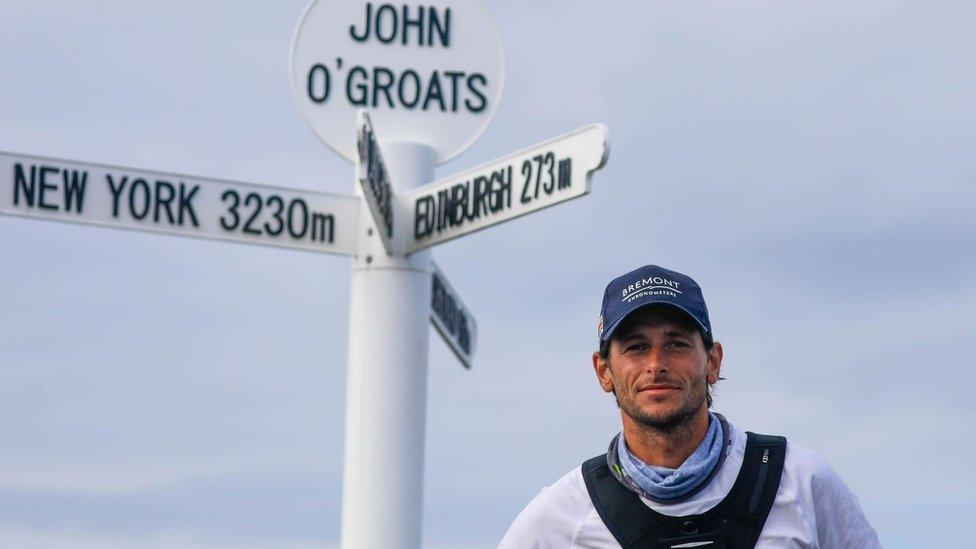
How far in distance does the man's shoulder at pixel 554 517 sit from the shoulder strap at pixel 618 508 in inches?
1.0

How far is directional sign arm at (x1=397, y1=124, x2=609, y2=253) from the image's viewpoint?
265 inches

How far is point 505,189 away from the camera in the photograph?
23.4 feet

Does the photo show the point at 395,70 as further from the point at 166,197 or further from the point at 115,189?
the point at 115,189

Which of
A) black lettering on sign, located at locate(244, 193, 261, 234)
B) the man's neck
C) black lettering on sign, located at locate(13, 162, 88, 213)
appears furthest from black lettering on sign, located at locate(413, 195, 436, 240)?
the man's neck

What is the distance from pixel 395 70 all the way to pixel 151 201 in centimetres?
153

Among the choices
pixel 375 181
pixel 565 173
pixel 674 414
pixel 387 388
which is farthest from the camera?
pixel 387 388

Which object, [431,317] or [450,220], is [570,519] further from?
[431,317]

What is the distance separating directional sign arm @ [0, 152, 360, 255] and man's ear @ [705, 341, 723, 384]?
456cm

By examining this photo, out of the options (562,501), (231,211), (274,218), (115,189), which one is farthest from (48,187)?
(562,501)

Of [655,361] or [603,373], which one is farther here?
[603,373]

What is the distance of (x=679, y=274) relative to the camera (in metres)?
3.11

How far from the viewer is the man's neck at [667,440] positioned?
3.03 metres

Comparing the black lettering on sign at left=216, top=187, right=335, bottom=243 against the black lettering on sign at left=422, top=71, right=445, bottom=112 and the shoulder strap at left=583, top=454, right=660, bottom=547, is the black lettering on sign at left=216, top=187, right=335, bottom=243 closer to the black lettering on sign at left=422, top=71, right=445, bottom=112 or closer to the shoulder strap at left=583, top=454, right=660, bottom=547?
the black lettering on sign at left=422, top=71, right=445, bottom=112

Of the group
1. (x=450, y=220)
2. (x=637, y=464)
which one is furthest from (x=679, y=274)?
(x=450, y=220)
